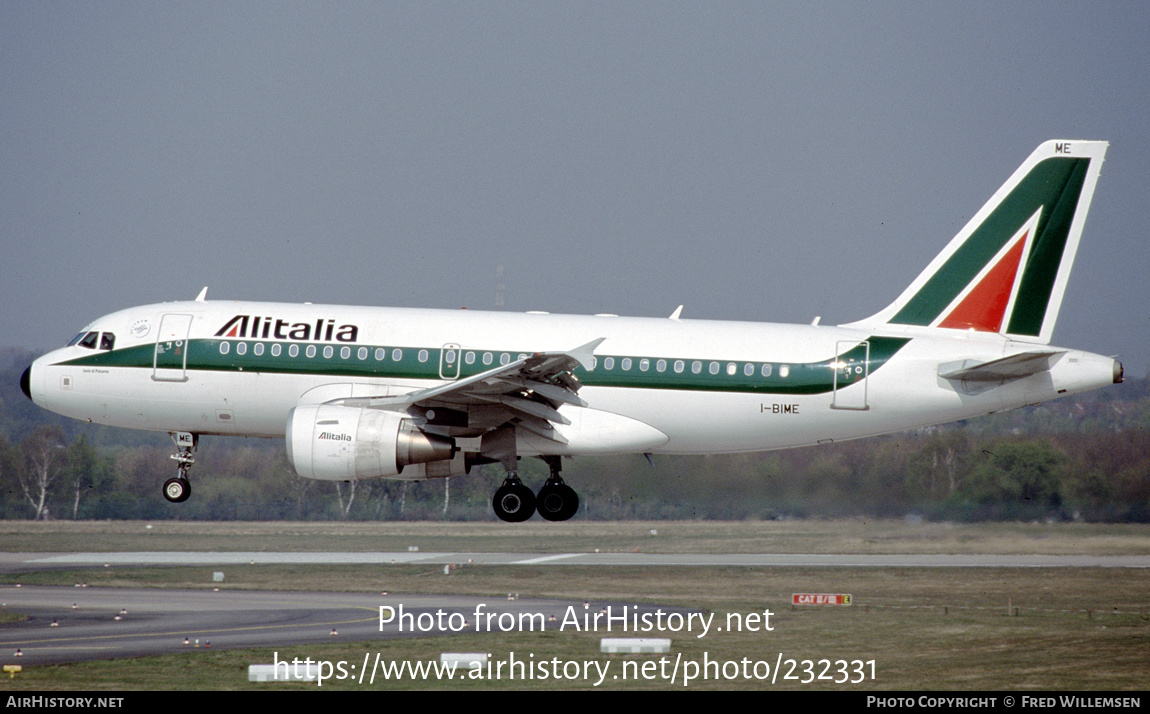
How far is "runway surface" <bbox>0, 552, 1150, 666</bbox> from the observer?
3759cm

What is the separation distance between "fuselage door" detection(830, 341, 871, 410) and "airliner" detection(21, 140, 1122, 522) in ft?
0.10

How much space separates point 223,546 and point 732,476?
26.7m

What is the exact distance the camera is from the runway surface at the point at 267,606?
3759 centimetres

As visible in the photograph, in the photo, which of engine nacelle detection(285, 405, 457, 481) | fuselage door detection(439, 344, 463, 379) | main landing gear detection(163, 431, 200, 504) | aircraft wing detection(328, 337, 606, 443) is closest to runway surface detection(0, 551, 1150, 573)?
main landing gear detection(163, 431, 200, 504)

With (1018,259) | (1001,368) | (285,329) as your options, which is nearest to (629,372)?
(285,329)

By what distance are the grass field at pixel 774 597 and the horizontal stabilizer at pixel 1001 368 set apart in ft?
25.3

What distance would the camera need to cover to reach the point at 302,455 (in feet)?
88.2

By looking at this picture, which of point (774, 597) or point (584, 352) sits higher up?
point (584, 352)

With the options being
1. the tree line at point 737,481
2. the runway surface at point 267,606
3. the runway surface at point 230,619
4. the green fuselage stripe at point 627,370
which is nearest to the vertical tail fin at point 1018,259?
the green fuselage stripe at point 627,370

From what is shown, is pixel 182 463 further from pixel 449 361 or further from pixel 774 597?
pixel 774 597

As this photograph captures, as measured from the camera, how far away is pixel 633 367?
2850 cm

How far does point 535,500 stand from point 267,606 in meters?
18.2

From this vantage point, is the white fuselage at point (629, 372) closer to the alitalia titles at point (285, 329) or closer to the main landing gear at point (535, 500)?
the alitalia titles at point (285, 329)

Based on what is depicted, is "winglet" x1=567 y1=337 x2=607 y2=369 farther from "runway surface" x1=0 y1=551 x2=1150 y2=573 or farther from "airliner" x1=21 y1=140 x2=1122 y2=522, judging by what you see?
"runway surface" x1=0 y1=551 x2=1150 y2=573
